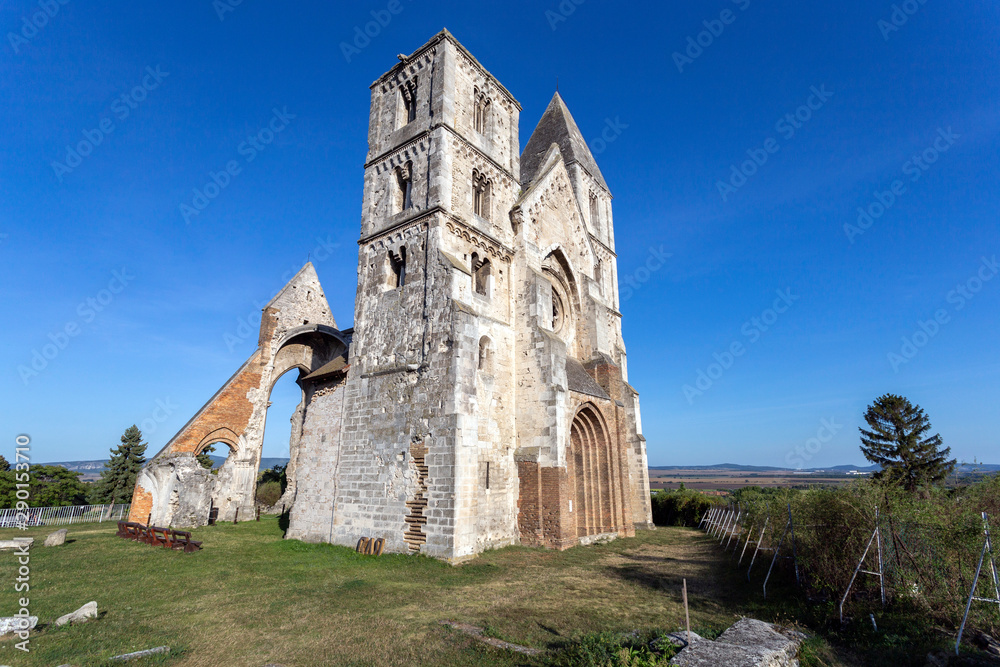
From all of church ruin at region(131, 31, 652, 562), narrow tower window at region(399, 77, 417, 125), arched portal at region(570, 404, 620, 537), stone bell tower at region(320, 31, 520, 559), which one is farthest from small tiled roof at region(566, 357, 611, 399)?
narrow tower window at region(399, 77, 417, 125)

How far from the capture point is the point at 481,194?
61.9 feet

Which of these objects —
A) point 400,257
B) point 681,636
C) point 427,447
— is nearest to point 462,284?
point 400,257

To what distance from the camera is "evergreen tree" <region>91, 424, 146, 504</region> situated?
3372 cm

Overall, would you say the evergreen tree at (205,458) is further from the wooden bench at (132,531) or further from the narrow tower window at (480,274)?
the narrow tower window at (480,274)

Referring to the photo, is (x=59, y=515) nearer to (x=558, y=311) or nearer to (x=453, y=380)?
(x=453, y=380)

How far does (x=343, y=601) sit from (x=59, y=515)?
22.5m

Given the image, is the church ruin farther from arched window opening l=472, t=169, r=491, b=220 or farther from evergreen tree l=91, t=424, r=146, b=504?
evergreen tree l=91, t=424, r=146, b=504

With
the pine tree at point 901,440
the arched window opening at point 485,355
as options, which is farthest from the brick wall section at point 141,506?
the pine tree at point 901,440

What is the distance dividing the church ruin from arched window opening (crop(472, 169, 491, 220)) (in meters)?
0.06

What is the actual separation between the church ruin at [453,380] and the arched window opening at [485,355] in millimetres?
57

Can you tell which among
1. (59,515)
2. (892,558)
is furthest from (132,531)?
(892,558)

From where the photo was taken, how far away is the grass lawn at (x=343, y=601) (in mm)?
6824

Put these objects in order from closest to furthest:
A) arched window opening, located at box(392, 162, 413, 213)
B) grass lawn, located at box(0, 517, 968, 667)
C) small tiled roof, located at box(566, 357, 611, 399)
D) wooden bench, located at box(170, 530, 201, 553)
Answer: grass lawn, located at box(0, 517, 968, 667) < wooden bench, located at box(170, 530, 201, 553) < arched window opening, located at box(392, 162, 413, 213) < small tiled roof, located at box(566, 357, 611, 399)

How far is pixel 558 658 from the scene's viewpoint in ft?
20.4
